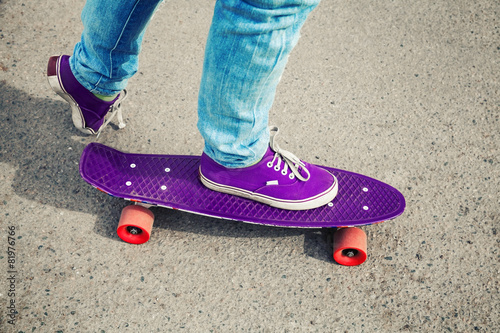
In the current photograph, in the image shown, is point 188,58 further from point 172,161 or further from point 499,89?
point 499,89

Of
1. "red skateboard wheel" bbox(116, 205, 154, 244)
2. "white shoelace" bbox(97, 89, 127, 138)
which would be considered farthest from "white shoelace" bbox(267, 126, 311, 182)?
"white shoelace" bbox(97, 89, 127, 138)

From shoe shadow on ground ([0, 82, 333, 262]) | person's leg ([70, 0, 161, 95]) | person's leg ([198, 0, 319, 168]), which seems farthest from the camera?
shoe shadow on ground ([0, 82, 333, 262])

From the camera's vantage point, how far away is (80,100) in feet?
5.97

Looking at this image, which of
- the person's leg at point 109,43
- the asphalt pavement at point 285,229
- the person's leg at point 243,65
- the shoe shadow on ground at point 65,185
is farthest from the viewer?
the shoe shadow on ground at point 65,185

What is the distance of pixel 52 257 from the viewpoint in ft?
5.64

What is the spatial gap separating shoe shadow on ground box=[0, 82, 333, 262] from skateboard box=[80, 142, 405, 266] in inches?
5.1

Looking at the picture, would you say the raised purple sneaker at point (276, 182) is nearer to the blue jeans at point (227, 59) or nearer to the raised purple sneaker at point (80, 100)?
the blue jeans at point (227, 59)

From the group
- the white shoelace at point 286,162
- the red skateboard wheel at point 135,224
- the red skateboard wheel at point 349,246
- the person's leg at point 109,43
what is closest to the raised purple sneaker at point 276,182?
the white shoelace at point 286,162

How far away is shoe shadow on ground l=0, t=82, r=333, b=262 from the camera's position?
1.89 meters

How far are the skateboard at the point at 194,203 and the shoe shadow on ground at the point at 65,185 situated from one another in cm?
13

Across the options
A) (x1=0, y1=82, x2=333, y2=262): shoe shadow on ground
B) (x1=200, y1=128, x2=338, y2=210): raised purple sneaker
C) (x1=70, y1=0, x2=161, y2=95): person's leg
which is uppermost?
(x1=70, y1=0, x2=161, y2=95): person's leg

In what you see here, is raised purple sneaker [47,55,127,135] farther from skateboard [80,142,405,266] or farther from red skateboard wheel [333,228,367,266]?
red skateboard wheel [333,228,367,266]

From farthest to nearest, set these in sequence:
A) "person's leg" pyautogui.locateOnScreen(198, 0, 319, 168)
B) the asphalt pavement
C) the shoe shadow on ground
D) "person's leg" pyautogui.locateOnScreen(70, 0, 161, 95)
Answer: the shoe shadow on ground, the asphalt pavement, "person's leg" pyautogui.locateOnScreen(70, 0, 161, 95), "person's leg" pyautogui.locateOnScreen(198, 0, 319, 168)

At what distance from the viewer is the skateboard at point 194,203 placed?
68.5 inches
